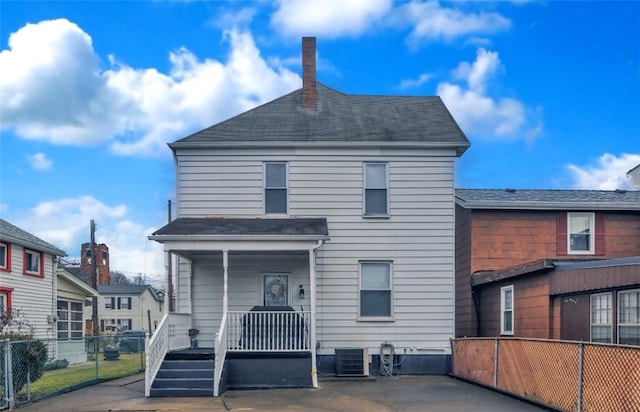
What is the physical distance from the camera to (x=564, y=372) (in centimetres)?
982

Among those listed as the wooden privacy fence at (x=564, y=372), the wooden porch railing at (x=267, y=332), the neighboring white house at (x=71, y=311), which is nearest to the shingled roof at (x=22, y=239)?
the neighboring white house at (x=71, y=311)

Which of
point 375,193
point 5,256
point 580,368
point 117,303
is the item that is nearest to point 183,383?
point 375,193

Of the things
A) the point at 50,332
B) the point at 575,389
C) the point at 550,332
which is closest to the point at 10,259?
the point at 50,332

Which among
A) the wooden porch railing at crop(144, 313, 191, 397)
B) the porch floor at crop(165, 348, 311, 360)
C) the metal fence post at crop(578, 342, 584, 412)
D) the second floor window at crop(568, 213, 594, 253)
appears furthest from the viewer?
the second floor window at crop(568, 213, 594, 253)

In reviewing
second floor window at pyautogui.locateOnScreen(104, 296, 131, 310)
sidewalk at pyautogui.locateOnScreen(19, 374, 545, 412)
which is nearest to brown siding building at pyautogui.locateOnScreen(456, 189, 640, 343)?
sidewalk at pyautogui.locateOnScreen(19, 374, 545, 412)

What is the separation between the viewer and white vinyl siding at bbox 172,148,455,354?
16.2 m

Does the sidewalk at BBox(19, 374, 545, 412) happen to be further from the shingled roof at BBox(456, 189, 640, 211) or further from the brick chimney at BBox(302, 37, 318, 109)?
the brick chimney at BBox(302, 37, 318, 109)

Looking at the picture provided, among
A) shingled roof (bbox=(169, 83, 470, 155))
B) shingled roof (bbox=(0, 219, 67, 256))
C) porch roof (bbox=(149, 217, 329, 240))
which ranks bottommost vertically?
shingled roof (bbox=(0, 219, 67, 256))

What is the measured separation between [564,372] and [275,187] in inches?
345

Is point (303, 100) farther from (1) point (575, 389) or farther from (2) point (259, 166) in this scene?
(1) point (575, 389)

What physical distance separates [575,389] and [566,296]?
3.55 meters

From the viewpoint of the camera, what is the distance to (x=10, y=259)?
22.0m

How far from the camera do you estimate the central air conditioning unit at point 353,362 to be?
50.3ft

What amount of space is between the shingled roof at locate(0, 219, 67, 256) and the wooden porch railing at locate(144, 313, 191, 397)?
9205 mm
